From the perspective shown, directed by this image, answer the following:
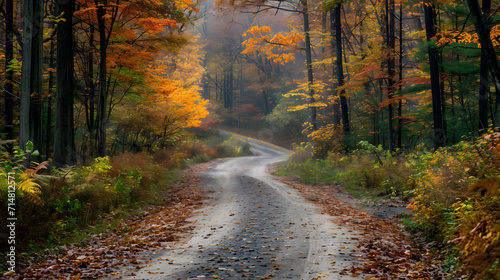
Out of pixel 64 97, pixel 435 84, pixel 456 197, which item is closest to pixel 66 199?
pixel 64 97

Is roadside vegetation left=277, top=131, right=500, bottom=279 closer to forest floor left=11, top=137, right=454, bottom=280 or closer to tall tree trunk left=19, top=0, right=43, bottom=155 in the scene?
forest floor left=11, top=137, right=454, bottom=280

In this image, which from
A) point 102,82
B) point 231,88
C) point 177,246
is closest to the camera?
point 177,246

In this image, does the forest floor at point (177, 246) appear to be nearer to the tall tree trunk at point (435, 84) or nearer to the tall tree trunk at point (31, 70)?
the tall tree trunk at point (435, 84)

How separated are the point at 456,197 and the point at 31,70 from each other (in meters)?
10.3

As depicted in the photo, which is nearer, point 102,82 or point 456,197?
point 456,197

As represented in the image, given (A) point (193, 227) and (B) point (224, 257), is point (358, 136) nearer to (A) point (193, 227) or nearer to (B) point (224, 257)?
(A) point (193, 227)

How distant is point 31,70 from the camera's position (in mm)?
8664

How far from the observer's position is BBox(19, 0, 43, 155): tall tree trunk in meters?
8.48

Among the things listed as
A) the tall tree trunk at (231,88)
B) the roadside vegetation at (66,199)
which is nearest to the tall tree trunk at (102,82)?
the roadside vegetation at (66,199)

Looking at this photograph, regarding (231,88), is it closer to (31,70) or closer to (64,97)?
(64,97)

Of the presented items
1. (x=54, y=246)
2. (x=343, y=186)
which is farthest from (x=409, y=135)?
(x=54, y=246)

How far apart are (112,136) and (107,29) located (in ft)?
28.0

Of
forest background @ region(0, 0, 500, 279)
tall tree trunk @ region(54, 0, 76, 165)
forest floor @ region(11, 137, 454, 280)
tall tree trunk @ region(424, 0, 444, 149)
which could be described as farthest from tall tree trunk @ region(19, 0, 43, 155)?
tall tree trunk @ region(424, 0, 444, 149)

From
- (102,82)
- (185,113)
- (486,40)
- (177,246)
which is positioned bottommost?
(177,246)
